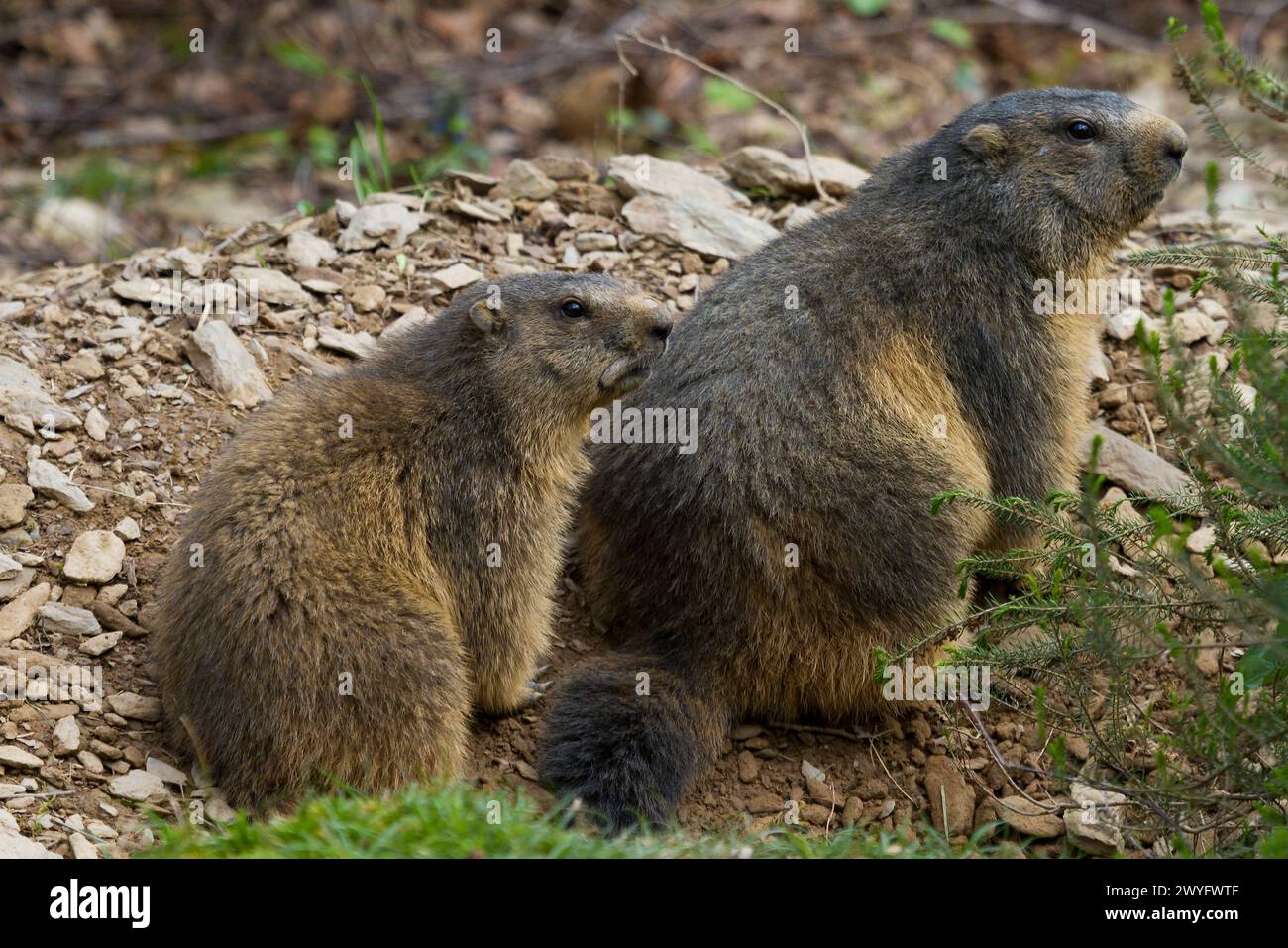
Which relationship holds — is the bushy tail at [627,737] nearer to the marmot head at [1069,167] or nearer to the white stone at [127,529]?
the white stone at [127,529]

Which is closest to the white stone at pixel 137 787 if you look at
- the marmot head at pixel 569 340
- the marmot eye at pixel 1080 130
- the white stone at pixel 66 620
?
the white stone at pixel 66 620

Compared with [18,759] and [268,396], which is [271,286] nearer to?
[268,396]

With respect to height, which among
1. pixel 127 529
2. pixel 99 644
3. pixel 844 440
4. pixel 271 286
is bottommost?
pixel 99 644

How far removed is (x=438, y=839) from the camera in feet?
14.9

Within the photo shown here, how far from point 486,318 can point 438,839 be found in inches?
97.6

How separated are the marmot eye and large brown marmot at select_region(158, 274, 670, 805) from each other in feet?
7.35

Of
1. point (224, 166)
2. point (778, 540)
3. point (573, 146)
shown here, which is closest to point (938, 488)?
point (778, 540)

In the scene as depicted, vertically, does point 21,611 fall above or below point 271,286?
below

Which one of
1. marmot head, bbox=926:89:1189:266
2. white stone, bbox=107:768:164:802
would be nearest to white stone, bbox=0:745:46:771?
white stone, bbox=107:768:164:802

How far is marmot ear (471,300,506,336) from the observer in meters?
6.23

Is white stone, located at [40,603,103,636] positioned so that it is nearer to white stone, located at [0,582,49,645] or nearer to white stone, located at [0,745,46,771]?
white stone, located at [0,582,49,645]

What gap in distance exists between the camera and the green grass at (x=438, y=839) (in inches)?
179

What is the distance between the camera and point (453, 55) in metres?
14.4

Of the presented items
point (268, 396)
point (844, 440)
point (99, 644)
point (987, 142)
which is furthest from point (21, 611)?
point (987, 142)
